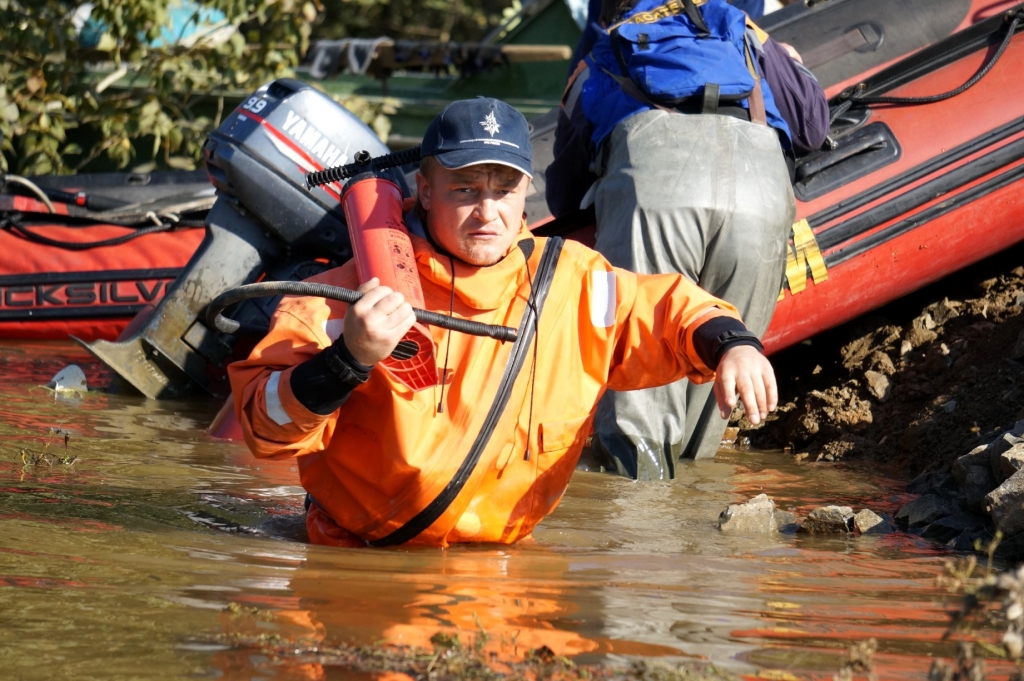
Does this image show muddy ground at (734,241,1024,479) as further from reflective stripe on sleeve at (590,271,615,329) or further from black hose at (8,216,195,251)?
black hose at (8,216,195,251)

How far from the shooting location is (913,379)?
484 centimetres

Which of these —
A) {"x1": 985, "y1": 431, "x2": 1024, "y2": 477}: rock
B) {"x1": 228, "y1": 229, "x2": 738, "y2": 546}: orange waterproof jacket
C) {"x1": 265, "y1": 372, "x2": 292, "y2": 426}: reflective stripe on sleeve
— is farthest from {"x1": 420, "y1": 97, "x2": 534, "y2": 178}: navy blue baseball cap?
{"x1": 985, "y1": 431, "x2": 1024, "y2": 477}: rock

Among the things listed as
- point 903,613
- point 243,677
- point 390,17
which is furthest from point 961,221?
point 390,17

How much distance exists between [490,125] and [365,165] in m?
0.48

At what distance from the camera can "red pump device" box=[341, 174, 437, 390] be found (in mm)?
2709

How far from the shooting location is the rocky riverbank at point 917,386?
4.18 metres

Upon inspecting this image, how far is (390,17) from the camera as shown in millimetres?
14758

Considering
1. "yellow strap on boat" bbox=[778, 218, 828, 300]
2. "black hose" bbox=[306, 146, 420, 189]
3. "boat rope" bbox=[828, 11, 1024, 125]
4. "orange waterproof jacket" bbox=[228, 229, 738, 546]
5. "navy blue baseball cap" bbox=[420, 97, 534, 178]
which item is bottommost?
"yellow strap on boat" bbox=[778, 218, 828, 300]

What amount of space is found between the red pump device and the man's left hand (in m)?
0.62

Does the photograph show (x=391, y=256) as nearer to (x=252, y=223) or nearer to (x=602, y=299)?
(x=602, y=299)

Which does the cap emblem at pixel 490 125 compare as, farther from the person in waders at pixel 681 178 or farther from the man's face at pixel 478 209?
the person in waders at pixel 681 178

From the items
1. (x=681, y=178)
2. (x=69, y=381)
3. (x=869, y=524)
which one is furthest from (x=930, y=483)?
(x=69, y=381)

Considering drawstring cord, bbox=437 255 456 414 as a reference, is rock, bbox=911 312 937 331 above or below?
below

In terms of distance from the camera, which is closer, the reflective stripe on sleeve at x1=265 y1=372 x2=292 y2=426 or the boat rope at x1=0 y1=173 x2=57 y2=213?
the reflective stripe on sleeve at x1=265 y1=372 x2=292 y2=426
